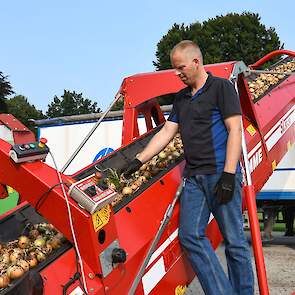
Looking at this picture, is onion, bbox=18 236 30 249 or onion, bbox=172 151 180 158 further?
onion, bbox=172 151 180 158

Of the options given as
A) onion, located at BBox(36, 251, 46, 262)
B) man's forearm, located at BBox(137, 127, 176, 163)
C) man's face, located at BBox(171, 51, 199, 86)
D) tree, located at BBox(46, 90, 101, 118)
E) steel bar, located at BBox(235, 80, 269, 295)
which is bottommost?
tree, located at BBox(46, 90, 101, 118)

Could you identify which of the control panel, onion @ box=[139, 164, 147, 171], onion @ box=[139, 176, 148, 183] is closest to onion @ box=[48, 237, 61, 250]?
the control panel

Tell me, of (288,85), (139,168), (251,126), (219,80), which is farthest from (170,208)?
(288,85)

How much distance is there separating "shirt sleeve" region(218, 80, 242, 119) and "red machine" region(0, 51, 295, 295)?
2.21 ft

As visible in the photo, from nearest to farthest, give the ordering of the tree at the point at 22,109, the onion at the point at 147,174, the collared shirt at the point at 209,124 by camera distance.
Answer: the collared shirt at the point at 209,124 → the onion at the point at 147,174 → the tree at the point at 22,109

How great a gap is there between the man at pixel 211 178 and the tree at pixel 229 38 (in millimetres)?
44978

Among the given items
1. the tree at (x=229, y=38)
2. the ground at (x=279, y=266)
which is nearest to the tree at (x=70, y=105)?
the tree at (x=229, y=38)

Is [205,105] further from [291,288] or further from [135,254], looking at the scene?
[291,288]

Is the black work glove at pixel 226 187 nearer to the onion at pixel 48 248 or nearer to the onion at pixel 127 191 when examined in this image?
the onion at pixel 127 191

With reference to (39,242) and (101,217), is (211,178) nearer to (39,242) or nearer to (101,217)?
(101,217)

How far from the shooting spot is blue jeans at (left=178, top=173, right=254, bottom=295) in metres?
3.27

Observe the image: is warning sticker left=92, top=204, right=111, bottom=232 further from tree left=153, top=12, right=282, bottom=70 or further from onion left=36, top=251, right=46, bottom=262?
Result: tree left=153, top=12, right=282, bottom=70

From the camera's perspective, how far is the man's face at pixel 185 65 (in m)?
3.35

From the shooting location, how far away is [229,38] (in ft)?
162
